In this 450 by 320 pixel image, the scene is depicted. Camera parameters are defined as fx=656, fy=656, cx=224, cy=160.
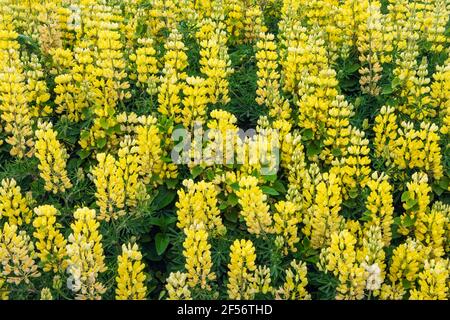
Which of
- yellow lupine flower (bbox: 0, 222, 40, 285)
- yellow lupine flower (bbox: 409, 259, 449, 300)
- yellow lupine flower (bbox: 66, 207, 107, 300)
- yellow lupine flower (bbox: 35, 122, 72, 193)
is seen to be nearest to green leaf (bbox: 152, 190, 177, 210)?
yellow lupine flower (bbox: 35, 122, 72, 193)

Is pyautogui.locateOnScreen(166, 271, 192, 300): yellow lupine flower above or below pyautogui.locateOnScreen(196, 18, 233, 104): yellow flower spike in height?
below

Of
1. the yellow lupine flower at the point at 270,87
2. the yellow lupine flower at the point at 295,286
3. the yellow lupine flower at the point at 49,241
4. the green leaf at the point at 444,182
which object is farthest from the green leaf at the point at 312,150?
the yellow lupine flower at the point at 49,241

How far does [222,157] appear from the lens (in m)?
4.39

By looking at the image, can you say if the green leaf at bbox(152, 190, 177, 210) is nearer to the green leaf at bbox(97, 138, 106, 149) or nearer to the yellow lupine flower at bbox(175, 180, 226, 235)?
the yellow lupine flower at bbox(175, 180, 226, 235)

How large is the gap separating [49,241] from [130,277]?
1.83 feet

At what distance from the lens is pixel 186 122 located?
4.74 metres

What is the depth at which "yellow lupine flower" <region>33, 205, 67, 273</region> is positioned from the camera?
152 inches

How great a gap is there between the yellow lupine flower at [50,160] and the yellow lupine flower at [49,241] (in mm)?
453

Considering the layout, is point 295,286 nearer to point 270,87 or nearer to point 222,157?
point 222,157

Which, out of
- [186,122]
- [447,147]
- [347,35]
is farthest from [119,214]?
[347,35]

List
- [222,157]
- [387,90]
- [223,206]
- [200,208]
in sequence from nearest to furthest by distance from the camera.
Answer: [200,208] → [223,206] → [222,157] → [387,90]

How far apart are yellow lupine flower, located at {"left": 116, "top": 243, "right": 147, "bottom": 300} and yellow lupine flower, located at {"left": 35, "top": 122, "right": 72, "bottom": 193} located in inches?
34.9

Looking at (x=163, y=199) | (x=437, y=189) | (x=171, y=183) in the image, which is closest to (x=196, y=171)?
(x=171, y=183)

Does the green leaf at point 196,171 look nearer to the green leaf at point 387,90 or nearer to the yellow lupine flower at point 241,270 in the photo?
the yellow lupine flower at point 241,270
